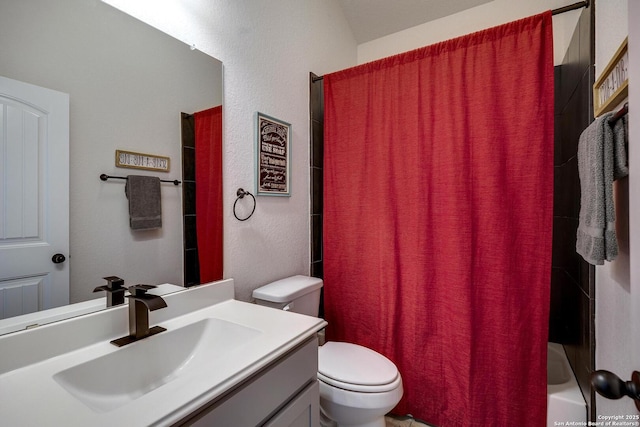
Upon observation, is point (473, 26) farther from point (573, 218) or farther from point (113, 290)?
point (113, 290)

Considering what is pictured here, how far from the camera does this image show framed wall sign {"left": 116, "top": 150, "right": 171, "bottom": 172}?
96 cm

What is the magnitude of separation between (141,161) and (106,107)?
0.19m

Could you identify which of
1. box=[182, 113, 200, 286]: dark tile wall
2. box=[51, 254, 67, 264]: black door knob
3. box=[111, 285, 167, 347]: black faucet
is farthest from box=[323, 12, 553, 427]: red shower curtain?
box=[51, 254, 67, 264]: black door knob

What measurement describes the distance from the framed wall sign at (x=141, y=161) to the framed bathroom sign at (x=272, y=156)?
47cm

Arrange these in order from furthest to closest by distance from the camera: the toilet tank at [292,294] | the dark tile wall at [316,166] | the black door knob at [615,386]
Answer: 1. the dark tile wall at [316,166]
2. the toilet tank at [292,294]
3. the black door knob at [615,386]

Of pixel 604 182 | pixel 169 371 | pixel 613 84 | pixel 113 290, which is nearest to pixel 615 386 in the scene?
pixel 604 182

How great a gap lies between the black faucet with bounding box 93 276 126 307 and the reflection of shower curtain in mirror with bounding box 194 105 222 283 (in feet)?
1.03

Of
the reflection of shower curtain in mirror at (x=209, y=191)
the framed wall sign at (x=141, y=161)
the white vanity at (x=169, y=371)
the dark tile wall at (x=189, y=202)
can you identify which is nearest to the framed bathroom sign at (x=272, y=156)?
the reflection of shower curtain in mirror at (x=209, y=191)

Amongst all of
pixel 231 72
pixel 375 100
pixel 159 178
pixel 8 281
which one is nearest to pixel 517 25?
pixel 375 100

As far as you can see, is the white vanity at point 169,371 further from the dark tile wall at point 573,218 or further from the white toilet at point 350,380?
the dark tile wall at point 573,218

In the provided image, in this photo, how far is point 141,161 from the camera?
1019mm

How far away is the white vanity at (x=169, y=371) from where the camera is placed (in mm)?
577

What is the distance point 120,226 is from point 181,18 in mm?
866

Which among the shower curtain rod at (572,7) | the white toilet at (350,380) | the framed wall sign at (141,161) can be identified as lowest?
the white toilet at (350,380)
